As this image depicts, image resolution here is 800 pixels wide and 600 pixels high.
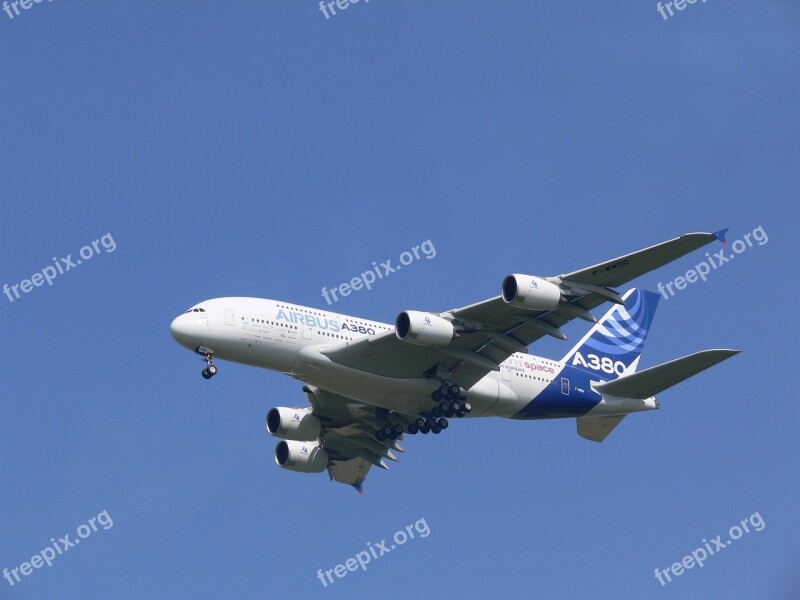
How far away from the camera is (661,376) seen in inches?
2105

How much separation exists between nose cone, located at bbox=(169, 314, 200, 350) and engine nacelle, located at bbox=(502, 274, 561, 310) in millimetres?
11520

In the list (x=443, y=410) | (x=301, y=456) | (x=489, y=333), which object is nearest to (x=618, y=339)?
(x=443, y=410)

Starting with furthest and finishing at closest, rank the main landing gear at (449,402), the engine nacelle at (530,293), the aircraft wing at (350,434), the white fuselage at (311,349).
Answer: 1. the aircraft wing at (350,434)
2. the main landing gear at (449,402)
3. the white fuselage at (311,349)
4. the engine nacelle at (530,293)

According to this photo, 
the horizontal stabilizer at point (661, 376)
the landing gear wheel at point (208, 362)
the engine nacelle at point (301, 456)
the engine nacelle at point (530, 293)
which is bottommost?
the horizontal stabilizer at point (661, 376)

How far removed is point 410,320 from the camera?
4922 cm

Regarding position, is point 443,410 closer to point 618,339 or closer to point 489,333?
point 489,333

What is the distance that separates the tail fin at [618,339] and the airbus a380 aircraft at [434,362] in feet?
0.32

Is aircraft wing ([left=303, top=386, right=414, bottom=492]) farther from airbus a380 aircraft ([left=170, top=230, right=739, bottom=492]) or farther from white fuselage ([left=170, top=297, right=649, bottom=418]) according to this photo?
white fuselage ([left=170, top=297, right=649, bottom=418])

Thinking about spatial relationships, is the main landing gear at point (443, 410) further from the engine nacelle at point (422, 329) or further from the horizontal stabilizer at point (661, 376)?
the horizontal stabilizer at point (661, 376)

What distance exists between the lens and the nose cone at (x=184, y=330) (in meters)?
49.8

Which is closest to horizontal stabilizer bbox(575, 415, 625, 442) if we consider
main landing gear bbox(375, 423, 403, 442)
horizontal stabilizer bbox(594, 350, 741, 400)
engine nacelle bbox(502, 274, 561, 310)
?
horizontal stabilizer bbox(594, 350, 741, 400)

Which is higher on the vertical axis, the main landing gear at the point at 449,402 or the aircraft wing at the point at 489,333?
the aircraft wing at the point at 489,333

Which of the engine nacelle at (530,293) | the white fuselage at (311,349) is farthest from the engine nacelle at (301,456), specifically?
the engine nacelle at (530,293)

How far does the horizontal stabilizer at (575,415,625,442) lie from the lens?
57281 millimetres
